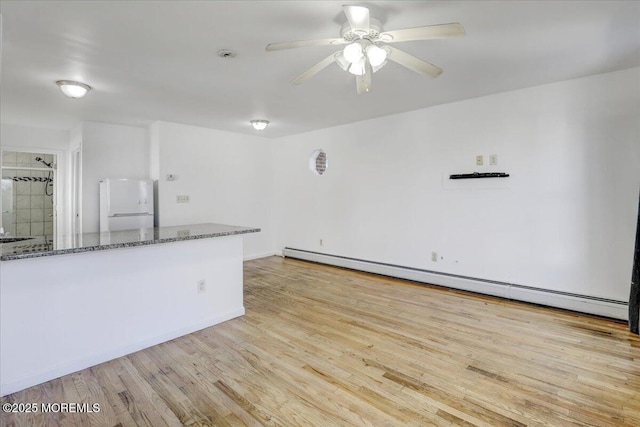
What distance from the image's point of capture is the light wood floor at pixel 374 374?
70.2 inches

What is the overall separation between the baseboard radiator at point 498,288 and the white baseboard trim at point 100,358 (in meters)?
2.48

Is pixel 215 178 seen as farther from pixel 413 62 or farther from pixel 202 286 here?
pixel 413 62

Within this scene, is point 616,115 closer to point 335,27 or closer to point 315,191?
point 335,27

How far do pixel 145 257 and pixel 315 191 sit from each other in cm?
360

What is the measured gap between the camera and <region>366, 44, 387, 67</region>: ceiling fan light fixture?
204 cm

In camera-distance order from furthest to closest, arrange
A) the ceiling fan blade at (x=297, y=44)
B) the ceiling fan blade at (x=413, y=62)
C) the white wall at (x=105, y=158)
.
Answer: the white wall at (x=105, y=158), the ceiling fan blade at (x=413, y=62), the ceiling fan blade at (x=297, y=44)

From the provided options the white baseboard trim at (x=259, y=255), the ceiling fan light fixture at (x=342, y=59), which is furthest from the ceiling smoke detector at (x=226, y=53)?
the white baseboard trim at (x=259, y=255)

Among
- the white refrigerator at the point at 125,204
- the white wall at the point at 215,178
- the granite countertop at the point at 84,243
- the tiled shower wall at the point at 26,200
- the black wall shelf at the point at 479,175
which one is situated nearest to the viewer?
the granite countertop at the point at 84,243

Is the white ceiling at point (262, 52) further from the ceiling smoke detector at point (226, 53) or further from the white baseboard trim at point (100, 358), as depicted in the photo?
the white baseboard trim at point (100, 358)

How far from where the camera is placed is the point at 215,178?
5.55m

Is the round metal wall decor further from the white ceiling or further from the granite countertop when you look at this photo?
the granite countertop

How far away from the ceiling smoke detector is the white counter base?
1664 millimetres

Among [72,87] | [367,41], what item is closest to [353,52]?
[367,41]

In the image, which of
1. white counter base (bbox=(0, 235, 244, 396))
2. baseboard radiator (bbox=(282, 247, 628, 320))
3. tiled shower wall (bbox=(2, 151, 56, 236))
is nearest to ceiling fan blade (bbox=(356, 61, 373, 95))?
white counter base (bbox=(0, 235, 244, 396))
